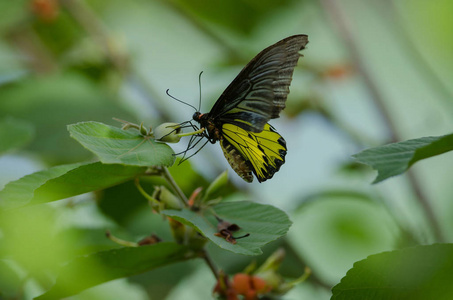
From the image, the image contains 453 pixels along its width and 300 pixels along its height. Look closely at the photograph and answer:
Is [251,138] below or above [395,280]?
above

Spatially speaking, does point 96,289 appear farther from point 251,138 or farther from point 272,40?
point 272,40

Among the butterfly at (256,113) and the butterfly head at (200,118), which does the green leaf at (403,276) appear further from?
the butterfly head at (200,118)

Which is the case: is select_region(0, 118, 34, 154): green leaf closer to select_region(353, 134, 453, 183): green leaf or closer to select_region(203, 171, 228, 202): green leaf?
select_region(203, 171, 228, 202): green leaf

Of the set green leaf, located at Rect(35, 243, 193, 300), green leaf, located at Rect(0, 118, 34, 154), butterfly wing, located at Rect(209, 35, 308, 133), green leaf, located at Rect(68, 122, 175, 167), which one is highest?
butterfly wing, located at Rect(209, 35, 308, 133)

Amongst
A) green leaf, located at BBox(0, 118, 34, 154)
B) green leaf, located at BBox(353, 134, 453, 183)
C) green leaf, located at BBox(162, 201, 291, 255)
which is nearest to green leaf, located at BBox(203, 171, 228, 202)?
green leaf, located at BBox(162, 201, 291, 255)

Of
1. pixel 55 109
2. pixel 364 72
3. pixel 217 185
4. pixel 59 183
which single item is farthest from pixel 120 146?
pixel 364 72

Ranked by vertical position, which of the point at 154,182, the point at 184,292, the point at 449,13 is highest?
the point at 449,13

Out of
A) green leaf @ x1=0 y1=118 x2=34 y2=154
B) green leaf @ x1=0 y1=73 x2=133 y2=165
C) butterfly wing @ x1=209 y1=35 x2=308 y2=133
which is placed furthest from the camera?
green leaf @ x1=0 y1=73 x2=133 y2=165

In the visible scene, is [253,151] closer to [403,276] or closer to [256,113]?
[256,113]

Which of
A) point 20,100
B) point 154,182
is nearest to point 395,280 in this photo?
point 154,182
